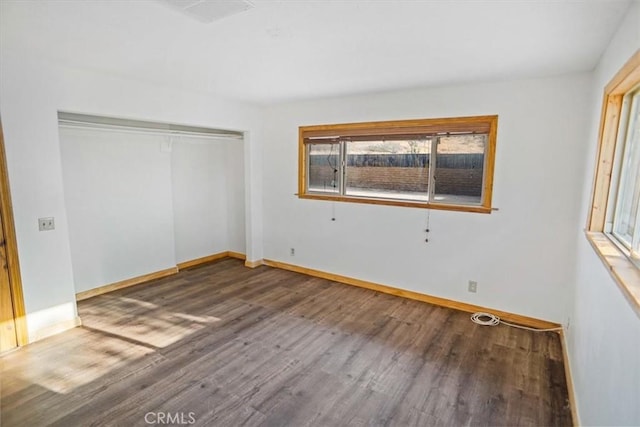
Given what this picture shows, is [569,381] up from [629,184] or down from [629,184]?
down

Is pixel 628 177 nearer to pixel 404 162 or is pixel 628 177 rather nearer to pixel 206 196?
pixel 404 162

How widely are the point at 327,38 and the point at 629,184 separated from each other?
2069mm

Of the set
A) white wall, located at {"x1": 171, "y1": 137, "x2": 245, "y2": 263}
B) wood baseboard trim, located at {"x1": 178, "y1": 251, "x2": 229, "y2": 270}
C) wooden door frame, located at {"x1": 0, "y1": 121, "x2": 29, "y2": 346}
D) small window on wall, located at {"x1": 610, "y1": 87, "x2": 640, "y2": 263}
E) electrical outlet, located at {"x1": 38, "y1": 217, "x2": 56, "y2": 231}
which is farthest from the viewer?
wood baseboard trim, located at {"x1": 178, "y1": 251, "x2": 229, "y2": 270}

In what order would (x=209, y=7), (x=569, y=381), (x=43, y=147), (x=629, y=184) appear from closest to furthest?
1. (x=209, y=7)
2. (x=629, y=184)
3. (x=569, y=381)
4. (x=43, y=147)

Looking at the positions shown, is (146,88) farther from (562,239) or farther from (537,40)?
(562,239)

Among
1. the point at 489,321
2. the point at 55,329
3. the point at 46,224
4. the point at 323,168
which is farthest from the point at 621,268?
Answer: the point at 55,329

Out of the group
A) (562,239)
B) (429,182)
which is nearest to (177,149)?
(429,182)

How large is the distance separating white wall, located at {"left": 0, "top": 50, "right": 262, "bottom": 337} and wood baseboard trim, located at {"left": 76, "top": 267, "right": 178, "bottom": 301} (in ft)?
2.69

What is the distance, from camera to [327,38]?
226 cm

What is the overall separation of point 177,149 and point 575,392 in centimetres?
500

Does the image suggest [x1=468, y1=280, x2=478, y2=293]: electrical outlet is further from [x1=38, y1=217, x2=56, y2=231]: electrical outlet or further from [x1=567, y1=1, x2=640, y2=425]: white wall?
[x1=38, y1=217, x2=56, y2=231]: electrical outlet

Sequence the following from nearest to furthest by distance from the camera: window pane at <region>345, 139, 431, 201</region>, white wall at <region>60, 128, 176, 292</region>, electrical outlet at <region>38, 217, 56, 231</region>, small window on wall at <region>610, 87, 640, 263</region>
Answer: small window on wall at <region>610, 87, 640, 263</region> < electrical outlet at <region>38, 217, 56, 231</region> < white wall at <region>60, 128, 176, 292</region> < window pane at <region>345, 139, 431, 201</region>

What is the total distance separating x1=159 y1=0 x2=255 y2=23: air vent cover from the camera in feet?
5.89
